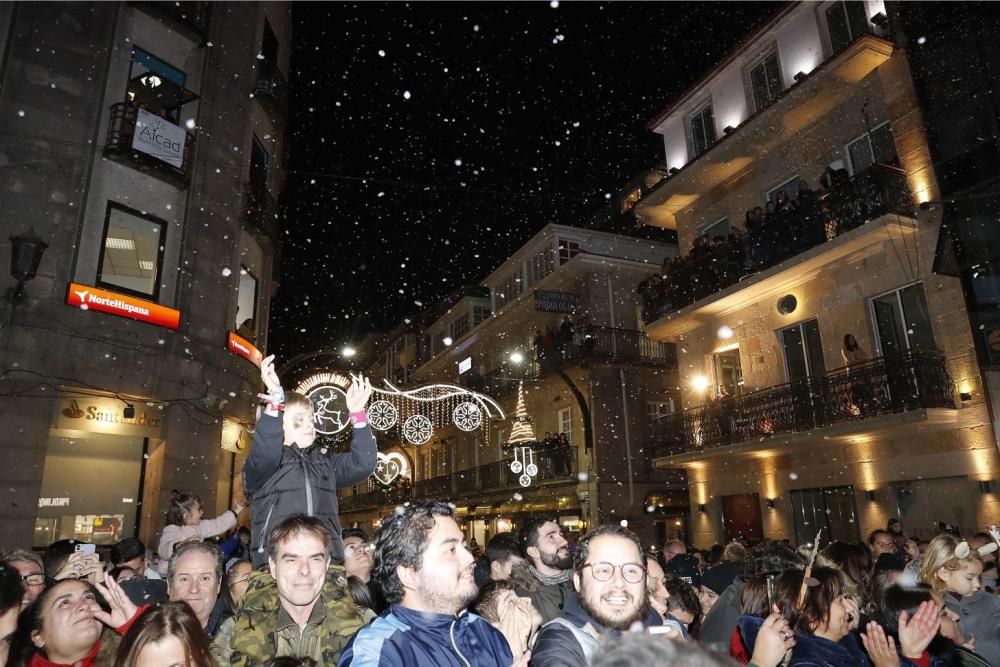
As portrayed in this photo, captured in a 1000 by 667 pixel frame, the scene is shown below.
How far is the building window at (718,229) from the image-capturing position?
1909cm

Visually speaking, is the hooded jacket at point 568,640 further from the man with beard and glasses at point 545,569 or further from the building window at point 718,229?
the building window at point 718,229

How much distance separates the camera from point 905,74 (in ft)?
46.4

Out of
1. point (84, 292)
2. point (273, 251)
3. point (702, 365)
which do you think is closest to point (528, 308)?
point (702, 365)

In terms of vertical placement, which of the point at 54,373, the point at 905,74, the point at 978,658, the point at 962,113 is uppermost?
the point at 905,74

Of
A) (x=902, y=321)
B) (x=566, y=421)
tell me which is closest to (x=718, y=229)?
(x=902, y=321)

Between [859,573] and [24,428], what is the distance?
42.8ft

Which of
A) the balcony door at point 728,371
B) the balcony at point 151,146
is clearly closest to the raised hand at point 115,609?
the balcony at point 151,146

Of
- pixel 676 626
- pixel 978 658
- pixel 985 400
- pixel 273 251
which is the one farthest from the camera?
pixel 273 251

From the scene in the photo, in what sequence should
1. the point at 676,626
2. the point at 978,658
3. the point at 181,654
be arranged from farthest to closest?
the point at 978,658 < the point at 676,626 < the point at 181,654

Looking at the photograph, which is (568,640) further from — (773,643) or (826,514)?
(826,514)

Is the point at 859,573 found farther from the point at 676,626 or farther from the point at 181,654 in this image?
the point at 181,654

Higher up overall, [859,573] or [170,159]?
[170,159]

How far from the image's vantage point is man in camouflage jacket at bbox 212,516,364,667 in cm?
335

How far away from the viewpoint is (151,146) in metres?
13.8
